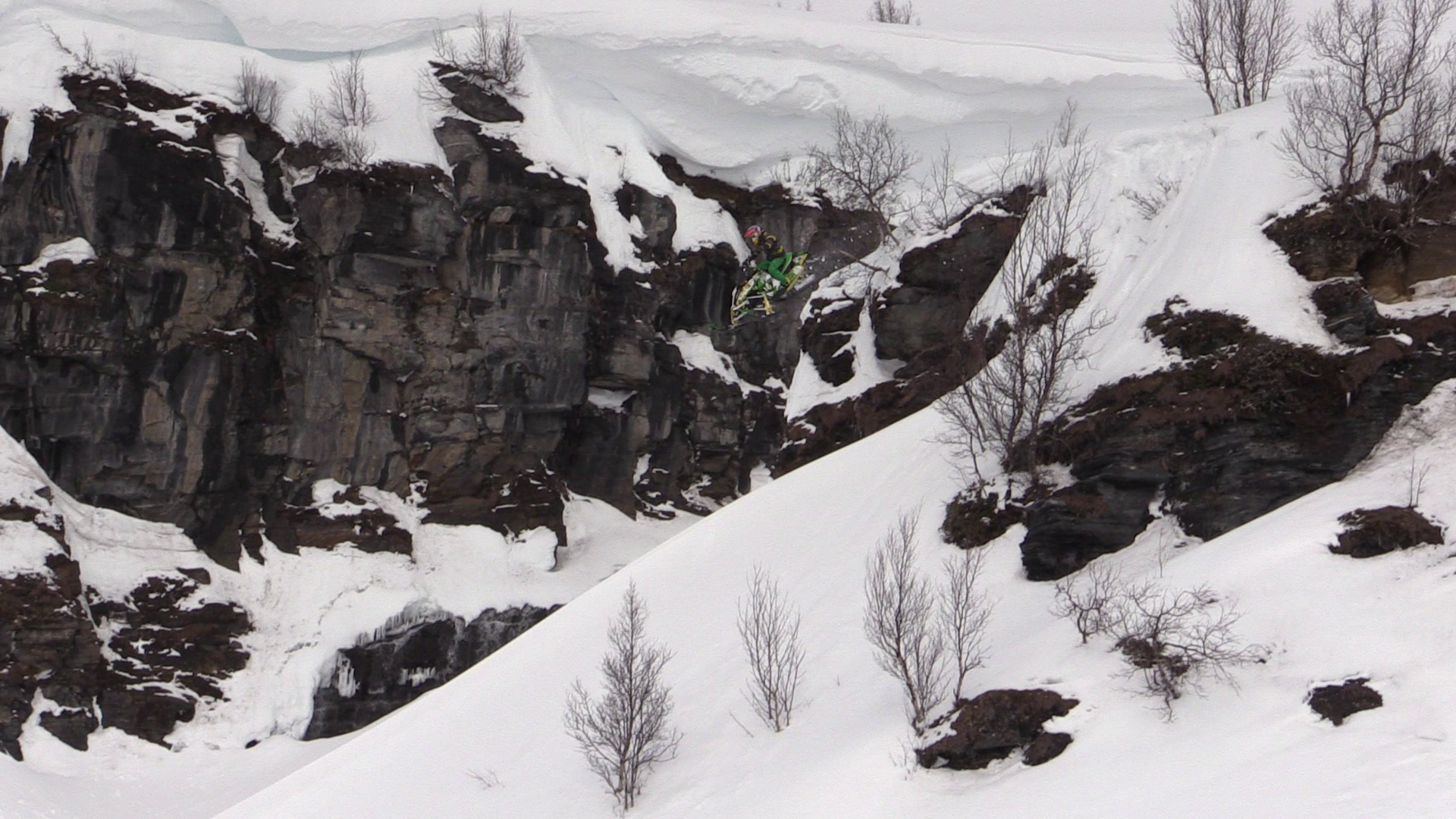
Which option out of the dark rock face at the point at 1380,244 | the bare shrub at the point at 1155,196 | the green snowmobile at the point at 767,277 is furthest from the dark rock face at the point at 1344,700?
the green snowmobile at the point at 767,277

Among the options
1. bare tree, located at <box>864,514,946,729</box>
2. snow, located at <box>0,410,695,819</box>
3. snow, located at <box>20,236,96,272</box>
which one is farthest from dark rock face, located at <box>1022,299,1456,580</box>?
snow, located at <box>20,236,96,272</box>

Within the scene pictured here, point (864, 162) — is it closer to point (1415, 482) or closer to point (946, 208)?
point (946, 208)

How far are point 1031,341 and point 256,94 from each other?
3245cm

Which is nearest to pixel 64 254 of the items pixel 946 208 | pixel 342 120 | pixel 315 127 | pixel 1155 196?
pixel 315 127

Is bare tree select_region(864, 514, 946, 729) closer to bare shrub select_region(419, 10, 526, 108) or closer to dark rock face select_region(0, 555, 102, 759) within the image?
dark rock face select_region(0, 555, 102, 759)

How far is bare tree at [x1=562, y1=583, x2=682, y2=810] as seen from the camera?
18.2 metres

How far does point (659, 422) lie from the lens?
47281mm

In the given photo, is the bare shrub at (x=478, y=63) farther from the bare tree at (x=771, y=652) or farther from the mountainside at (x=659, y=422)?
the bare tree at (x=771, y=652)

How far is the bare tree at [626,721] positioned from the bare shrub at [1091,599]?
229 inches

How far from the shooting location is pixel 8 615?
34.4 meters

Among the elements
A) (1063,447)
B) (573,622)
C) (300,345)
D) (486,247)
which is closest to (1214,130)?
(1063,447)

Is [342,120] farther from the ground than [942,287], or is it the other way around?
[342,120]

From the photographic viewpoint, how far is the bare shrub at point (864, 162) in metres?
38.0

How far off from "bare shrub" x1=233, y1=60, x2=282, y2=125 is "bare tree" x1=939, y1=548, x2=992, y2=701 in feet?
110
